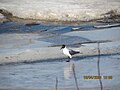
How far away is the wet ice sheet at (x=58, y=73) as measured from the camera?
34.3 ft

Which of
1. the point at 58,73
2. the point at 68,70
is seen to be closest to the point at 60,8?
the point at 68,70

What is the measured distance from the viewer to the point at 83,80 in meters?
10.9

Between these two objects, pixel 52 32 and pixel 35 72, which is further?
pixel 52 32

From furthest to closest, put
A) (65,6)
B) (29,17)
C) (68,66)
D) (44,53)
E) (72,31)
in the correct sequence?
(65,6), (29,17), (72,31), (44,53), (68,66)

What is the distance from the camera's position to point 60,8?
25.6 meters

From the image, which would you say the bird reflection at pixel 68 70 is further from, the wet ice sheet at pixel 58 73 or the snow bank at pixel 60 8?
the snow bank at pixel 60 8

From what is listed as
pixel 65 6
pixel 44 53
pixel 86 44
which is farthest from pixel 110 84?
pixel 65 6

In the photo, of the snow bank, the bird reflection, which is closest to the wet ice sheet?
the bird reflection

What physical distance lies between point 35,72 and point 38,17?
40.8 ft

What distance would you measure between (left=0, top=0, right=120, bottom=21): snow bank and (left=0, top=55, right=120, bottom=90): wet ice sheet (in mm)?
10247

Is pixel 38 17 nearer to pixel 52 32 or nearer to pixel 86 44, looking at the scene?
pixel 52 32

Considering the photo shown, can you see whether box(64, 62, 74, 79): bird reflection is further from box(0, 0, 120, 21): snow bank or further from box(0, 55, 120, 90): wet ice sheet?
box(0, 0, 120, 21): snow bank

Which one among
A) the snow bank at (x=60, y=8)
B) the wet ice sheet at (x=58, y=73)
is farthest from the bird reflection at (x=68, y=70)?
the snow bank at (x=60, y=8)

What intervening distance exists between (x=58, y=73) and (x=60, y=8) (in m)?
14.0
